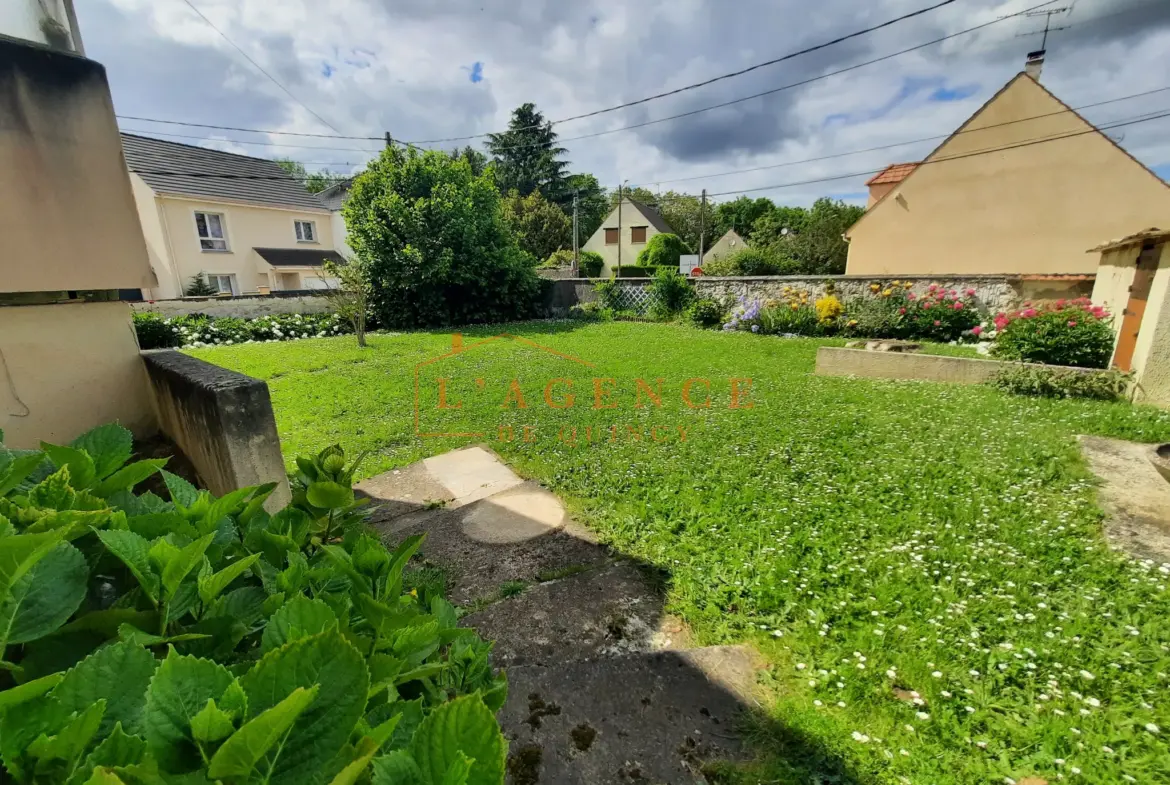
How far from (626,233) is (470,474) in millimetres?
32585

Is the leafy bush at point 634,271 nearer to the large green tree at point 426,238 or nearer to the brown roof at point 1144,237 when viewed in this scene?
the large green tree at point 426,238

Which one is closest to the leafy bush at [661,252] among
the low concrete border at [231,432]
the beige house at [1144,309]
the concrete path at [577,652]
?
the beige house at [1144,309]

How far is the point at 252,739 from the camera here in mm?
391

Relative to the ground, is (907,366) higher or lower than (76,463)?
lower

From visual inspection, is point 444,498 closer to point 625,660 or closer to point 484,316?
point 625,660

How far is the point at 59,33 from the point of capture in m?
2.33

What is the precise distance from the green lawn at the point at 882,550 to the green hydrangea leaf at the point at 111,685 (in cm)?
172

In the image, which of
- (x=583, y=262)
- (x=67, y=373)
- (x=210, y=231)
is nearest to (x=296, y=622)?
(x=67, y=373)

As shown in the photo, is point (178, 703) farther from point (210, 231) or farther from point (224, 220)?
point (224, 220)

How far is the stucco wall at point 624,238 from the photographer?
3388cm

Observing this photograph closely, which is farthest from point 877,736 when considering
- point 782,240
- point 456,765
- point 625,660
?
point 782,240

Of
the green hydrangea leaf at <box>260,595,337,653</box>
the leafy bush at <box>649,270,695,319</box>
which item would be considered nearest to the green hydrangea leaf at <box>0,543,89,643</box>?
the green hydrangea leaf at <box>260,595,337,653</box>

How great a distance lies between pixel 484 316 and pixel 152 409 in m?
12.1

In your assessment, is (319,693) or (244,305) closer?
(319,693)
